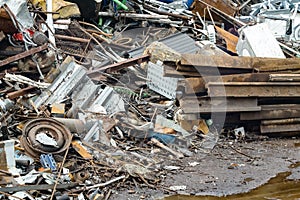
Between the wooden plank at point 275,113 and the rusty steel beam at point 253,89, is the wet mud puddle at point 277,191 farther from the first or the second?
the rusty steel beam at point 253,89

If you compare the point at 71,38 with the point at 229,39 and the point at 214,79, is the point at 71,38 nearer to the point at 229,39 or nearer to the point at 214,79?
the point at 214,79

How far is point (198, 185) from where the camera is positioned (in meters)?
6.57

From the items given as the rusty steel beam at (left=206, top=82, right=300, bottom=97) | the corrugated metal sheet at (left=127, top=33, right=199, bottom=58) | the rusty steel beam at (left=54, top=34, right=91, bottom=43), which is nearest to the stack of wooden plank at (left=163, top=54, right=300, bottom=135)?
the rusty steel beam at (left=206, top=82, right=300, bottom=97)

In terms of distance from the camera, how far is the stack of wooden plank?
7938 millimetres

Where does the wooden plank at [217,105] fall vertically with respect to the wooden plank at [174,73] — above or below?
below

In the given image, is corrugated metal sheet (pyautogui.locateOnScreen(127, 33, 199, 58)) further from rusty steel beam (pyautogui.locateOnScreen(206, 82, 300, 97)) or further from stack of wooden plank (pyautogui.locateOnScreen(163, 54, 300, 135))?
rusty steel beam (pyautogui.locateOnScreen(206, 82, 300, 97))

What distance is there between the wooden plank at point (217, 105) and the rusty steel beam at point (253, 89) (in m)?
0.11

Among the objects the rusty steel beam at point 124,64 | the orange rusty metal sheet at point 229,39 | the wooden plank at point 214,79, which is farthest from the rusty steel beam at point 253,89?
the orange rusty metal sheet at point 229,39

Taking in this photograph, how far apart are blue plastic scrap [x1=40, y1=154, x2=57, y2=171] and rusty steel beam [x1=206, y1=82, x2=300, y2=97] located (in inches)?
105

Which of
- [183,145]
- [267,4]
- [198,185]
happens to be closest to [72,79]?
[183,145]

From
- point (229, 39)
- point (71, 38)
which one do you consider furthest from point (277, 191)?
point (71, 38)

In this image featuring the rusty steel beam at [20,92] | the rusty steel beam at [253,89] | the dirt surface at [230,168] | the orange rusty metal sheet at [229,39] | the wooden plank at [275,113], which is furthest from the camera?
the orange rusty metal sheet at [229,39]

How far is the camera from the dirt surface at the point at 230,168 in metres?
6.40

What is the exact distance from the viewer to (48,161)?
6.32 meters
